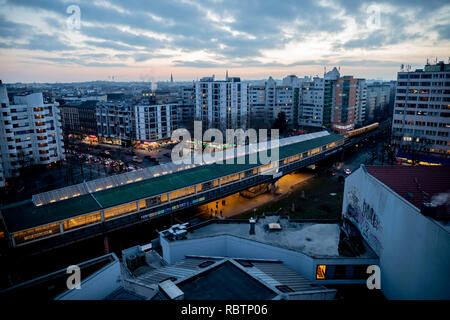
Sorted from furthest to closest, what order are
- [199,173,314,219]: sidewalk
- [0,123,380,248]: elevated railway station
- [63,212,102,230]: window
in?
[199,173,314,219]: sidewalk → [63,212,102,230]: window → [0,123,380,248]: elevated railway station

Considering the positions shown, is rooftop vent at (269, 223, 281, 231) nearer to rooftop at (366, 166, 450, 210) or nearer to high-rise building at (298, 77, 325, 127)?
rooftop at (366, 166, 450, 210)

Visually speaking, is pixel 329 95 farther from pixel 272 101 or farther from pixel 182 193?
pixel 182 193

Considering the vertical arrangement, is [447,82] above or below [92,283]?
above

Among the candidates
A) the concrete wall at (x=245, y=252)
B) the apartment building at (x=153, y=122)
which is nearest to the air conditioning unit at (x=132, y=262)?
the concrete wall at (x=245, y=252)

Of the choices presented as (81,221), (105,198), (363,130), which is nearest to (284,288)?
(81,221)

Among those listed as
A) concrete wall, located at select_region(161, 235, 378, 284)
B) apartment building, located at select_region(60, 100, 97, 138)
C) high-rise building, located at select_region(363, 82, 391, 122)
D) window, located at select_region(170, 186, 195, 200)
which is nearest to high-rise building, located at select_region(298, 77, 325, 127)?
high-rise building, located at select_region(363, 82, 391, 122)

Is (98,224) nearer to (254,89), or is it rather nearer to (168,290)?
(168,290)

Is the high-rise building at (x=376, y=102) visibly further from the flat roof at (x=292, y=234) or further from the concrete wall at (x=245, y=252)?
the concrete wall at (x=245, y=252)
